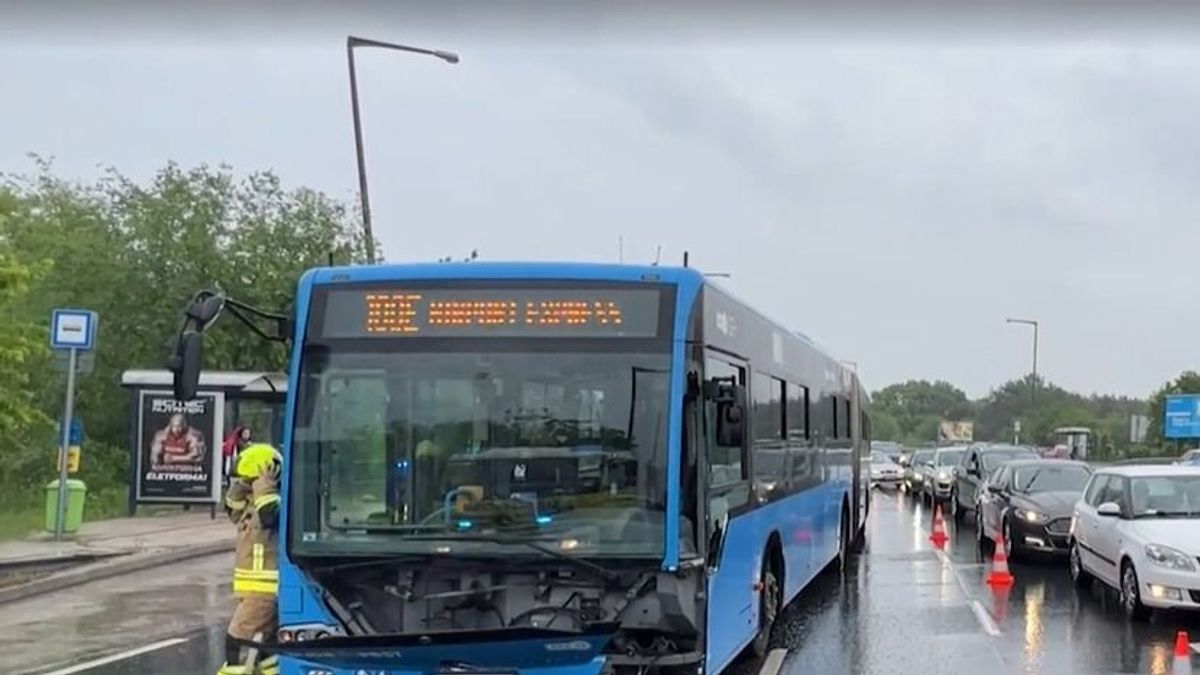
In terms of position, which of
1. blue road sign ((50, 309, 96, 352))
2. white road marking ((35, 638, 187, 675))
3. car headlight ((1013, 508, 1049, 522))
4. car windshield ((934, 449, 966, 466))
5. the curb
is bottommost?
white road marking ((35, 638, 187, 675))

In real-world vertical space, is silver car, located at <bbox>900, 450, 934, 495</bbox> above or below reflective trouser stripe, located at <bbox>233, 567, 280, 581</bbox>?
above

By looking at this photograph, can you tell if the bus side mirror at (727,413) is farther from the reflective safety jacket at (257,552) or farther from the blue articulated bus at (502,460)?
the reflective safety jacket at (257,552)

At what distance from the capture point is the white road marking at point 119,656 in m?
10.6

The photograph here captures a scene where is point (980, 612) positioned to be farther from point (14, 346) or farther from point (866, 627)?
point (14, 346)

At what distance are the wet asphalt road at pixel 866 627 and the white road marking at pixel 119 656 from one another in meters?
0.03

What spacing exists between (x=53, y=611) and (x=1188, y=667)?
1077 cm

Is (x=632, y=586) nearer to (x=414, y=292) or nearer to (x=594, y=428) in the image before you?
(x=594, y=428)

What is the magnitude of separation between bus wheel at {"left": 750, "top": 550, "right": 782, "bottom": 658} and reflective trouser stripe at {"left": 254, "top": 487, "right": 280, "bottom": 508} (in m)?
3.67

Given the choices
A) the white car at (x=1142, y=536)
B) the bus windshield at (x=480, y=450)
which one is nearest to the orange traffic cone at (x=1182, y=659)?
the white car at (x=1142, y=536)

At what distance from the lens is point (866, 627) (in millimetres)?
12797

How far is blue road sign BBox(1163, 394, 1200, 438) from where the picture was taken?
5562 cm

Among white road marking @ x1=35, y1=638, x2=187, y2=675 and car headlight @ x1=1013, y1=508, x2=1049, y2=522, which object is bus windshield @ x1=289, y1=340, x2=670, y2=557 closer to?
white road marking @ x1=35, y1=638, x2=187, y2=675

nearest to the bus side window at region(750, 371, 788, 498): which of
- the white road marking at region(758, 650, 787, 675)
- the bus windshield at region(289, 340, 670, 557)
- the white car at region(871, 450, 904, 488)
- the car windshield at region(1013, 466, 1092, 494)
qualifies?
the white road marking at region(758, 650, 787, 675)

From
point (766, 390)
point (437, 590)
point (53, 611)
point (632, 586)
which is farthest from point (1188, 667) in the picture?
point (53, 611)
